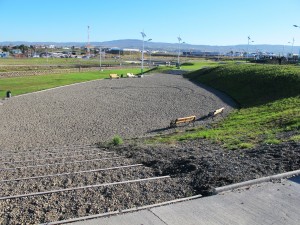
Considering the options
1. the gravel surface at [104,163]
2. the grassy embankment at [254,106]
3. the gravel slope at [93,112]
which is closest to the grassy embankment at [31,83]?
the gravel slope at [93,112]

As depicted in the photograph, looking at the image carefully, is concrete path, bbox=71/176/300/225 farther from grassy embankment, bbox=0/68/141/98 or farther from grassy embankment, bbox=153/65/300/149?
grassy embankment, bbox=0/68/141/98

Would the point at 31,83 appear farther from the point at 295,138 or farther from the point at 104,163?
the point at 295,138

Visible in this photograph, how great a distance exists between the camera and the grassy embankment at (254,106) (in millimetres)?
14313

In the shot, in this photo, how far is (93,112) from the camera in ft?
86.1

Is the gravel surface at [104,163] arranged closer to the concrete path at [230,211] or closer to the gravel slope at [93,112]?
the gravel slope at [93,112]

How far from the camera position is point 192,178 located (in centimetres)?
851

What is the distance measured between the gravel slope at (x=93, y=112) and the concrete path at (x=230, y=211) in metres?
11.2

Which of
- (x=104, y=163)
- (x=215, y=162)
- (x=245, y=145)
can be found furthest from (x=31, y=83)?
(x=215, y=162)

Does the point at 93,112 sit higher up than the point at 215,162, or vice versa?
the point at 215,162

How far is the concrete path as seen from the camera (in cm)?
632

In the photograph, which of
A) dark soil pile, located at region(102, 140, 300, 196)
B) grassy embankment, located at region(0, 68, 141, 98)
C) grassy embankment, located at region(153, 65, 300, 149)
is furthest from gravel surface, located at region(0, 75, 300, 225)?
grassy embankment, located at region(0, 68, 141, 98)

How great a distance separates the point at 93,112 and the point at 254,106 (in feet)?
38.0

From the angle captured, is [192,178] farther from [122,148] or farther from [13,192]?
[122,148]

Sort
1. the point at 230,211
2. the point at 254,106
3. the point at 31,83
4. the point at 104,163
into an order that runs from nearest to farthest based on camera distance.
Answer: the point at 230,211, the point at 104,163, the point at 254,106, the point at 31,83
